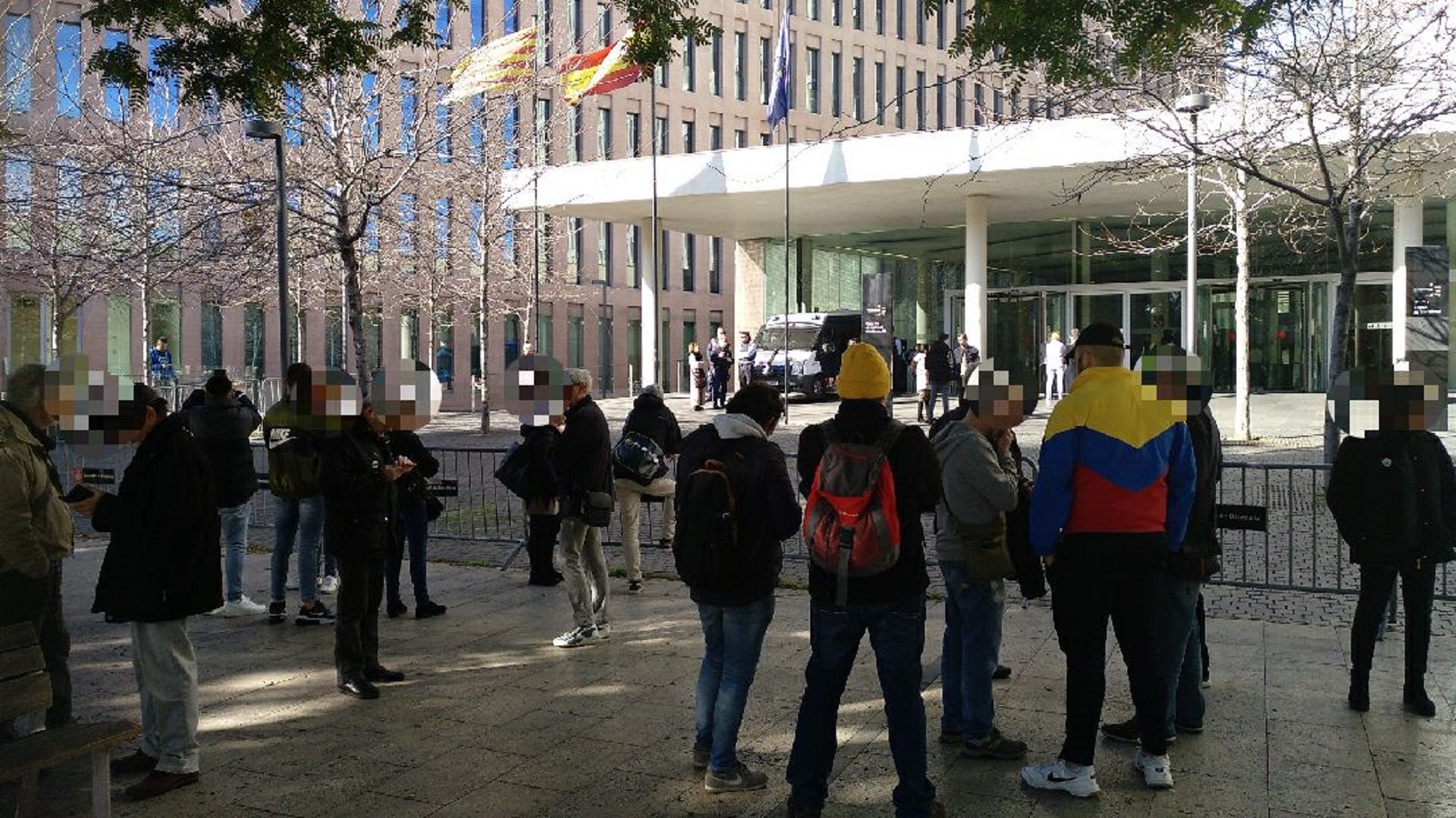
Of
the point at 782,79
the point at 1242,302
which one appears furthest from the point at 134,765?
the point at 782,79

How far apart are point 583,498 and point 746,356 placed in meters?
25.3

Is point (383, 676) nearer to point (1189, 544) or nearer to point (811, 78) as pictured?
point (1189, 544)

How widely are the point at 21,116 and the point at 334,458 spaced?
2584 centimetres

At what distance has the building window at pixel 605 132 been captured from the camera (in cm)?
4828

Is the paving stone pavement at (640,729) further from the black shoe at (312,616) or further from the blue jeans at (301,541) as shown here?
the blue jeans at (301,541)

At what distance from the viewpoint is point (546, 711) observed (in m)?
6.47

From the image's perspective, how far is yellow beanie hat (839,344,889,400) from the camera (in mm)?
4625

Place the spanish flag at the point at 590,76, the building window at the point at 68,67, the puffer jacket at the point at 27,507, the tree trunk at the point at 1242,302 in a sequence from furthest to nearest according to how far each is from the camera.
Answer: the building window at the point at 68,67 < the spanish flag at the point at 590,76 < the tree trunk at the point at 1242,302 < the puffer jacket at the point at 27,507

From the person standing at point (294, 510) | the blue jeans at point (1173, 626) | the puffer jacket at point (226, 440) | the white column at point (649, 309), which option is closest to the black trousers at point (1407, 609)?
the blue jeans at point (1173, 626)

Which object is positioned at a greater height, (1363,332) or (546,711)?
(1363,332)

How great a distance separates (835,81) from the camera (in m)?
52.2

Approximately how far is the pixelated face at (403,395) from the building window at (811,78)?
45033mm

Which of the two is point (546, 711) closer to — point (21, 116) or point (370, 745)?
point (370, 745)

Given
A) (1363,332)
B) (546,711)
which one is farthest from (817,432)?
(1363,332)
